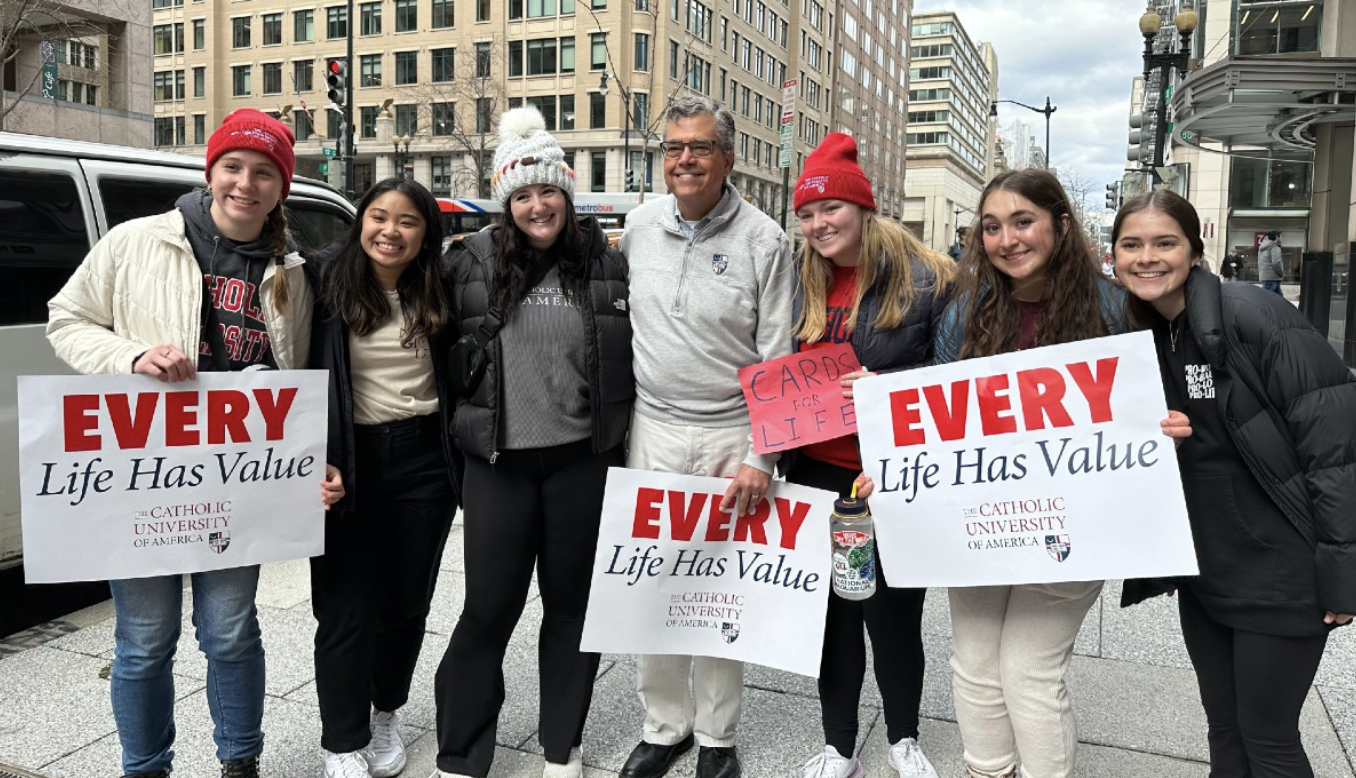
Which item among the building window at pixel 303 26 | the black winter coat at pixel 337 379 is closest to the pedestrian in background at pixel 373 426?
the black winter coat at pixel 337 379

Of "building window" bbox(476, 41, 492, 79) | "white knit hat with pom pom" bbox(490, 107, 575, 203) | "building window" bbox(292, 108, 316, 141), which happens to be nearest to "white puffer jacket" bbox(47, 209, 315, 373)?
"white knit hat with pom pom" bbox(490, 107, 575, 203)

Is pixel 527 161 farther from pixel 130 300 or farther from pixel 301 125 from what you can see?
pixel 301 125

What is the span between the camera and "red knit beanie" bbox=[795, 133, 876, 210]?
3.05 metres

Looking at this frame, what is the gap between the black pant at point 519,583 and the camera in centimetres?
312

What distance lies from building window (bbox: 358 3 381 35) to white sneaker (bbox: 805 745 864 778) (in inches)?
2630

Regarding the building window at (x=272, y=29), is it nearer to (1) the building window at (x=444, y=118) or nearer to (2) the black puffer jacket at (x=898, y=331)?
(1) the building window at (x=444, y=118)

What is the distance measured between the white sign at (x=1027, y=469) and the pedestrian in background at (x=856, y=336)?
0.78 feet

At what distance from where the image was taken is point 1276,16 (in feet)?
65.8

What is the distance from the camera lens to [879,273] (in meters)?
3.05

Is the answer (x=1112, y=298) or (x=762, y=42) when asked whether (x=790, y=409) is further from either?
(x=762, y=42)

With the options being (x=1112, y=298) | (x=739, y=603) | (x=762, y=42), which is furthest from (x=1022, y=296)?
(x=762, y=42)

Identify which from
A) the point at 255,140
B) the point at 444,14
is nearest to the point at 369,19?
the point at 444,14

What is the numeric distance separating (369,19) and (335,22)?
2.39 m

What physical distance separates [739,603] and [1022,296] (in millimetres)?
1360
